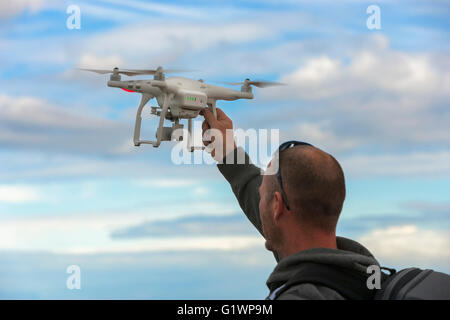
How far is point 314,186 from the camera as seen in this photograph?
3.55 metres

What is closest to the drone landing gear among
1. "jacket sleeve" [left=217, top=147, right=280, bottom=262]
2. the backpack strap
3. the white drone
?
the white drone

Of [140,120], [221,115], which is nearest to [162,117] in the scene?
[140,120]

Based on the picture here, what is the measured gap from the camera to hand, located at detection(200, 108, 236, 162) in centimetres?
602

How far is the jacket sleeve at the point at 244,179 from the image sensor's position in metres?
5.78

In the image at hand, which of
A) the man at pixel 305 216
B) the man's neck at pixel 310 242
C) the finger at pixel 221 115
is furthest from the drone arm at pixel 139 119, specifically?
the man's neck at pixel 310 242

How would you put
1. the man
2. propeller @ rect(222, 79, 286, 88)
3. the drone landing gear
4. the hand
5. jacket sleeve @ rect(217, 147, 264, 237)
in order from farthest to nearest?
1. propeller @ rect(222, 79, 286, 88)
2. the hand
3. jacket sleeve @ rect(217, 147, 264, 237)
4. the drone landing gear
5. the man

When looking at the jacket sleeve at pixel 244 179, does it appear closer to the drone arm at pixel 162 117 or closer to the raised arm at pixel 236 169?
the raised arm at pixel 236 169

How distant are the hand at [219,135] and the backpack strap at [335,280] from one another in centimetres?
283

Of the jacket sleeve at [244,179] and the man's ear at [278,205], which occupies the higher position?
the jacket sleeve at [244,179]

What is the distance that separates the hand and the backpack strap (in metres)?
2.83

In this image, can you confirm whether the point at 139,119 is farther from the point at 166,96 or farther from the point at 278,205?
the point at 278,205

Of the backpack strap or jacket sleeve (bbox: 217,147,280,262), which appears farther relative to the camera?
jacket sleeve (bbox: 217,147,280,262)

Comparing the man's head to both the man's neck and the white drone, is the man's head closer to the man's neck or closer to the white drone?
the man's neck

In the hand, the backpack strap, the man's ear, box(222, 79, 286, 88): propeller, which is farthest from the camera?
box(222, 79, 286, 88): propeller
